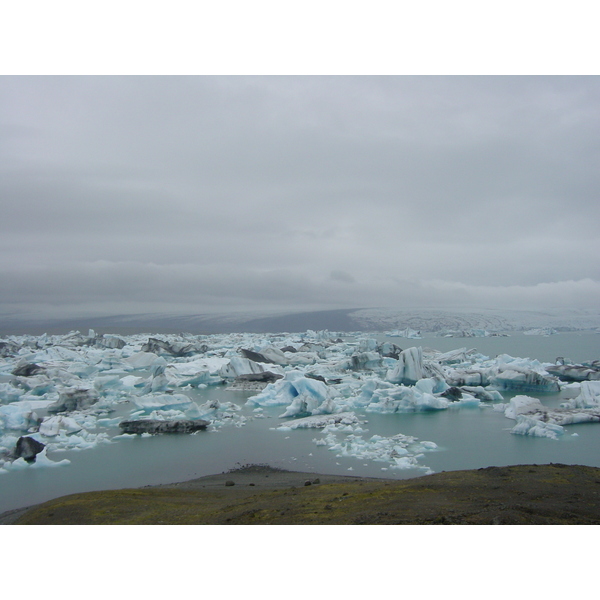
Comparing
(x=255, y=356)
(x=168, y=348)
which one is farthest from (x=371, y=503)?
(x=168, y=348)

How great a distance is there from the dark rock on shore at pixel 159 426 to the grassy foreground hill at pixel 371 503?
17.3 feet

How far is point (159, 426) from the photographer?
1219cm

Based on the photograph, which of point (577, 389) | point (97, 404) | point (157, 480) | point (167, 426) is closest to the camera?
point (157, 480)

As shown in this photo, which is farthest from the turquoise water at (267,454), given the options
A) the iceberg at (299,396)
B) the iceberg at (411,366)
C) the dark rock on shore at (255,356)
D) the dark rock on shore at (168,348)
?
the dark rock on shore at (168,348)

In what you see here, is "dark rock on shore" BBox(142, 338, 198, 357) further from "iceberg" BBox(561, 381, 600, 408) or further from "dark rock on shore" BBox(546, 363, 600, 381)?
"iceberg" BBox(561, 381, 600, 408)

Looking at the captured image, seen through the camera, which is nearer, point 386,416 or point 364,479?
point 364,479

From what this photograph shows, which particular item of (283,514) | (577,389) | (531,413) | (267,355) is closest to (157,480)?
(283,514)

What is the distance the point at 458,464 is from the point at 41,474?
28.7 feet

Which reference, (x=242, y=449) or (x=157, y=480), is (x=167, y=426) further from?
(x=157, y=480)

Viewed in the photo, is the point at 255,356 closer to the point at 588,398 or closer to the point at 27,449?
the point at 27,449

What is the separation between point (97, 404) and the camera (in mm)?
15000

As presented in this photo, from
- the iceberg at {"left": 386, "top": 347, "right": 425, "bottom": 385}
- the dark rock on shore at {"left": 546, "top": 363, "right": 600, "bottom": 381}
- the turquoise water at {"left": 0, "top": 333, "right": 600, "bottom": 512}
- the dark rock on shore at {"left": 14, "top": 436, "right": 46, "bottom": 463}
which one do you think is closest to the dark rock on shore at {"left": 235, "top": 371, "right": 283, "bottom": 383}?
the iceberg at {"left": 386, "top": 347, "right": 425, "bottom": 385}

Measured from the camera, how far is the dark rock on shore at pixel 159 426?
1207 centimetres

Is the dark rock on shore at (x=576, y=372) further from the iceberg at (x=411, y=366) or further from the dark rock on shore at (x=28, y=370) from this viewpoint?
the dark rock on shore at (x=28, y=370)
